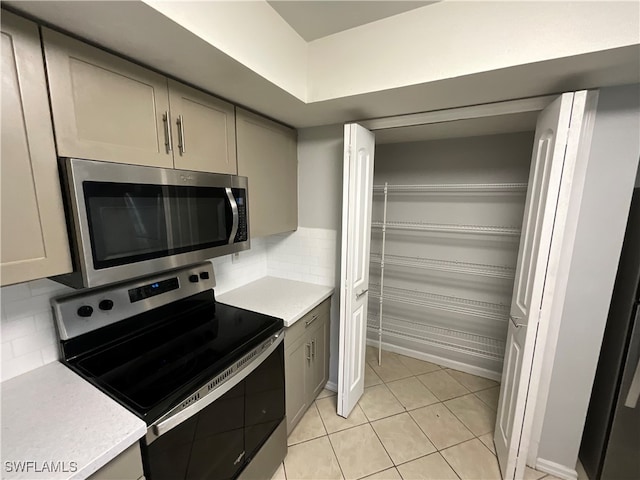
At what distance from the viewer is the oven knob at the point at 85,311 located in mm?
1138

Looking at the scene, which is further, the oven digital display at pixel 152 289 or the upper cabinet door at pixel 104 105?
the oven digital display at pixel 152 289

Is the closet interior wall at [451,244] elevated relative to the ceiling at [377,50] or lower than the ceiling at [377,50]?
lower

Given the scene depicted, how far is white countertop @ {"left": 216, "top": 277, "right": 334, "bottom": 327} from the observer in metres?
1.67

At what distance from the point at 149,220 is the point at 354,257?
3.81 ft

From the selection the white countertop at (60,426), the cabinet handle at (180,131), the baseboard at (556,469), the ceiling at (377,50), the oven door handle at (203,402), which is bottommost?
the baseboard at (556,469)

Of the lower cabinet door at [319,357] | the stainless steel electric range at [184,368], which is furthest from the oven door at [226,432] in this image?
the lower cabinet door at [319,357]

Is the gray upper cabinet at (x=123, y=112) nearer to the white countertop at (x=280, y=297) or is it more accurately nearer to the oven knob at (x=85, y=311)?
the oven knob at (x=85, y=311)

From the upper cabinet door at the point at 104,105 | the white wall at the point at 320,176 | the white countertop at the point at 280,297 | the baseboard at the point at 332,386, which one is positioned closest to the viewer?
the upper cabinet door at the point at 104,105

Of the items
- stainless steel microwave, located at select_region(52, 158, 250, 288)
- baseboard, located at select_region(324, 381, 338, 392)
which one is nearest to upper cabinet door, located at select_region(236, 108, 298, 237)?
stainless steel microwave, located at select_region(52, 158, 250, 288)

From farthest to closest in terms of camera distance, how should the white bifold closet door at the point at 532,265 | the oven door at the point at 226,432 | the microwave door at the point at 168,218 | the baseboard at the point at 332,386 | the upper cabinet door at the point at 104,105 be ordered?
the baseboard at the point at 332,386 < the white bifold closet door at the point at 532,265 < the microwave door at the point at 168,218 < the oven door at the point at 226,432 < the upper cabinet door at the point at 104,105

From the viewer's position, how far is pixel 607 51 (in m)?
0.95

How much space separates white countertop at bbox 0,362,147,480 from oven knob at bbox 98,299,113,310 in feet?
0.87

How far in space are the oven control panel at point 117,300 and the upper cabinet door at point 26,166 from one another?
36 cm

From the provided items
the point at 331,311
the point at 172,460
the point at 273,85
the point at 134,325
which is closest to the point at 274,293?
the point at 331,311
